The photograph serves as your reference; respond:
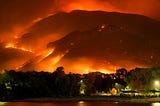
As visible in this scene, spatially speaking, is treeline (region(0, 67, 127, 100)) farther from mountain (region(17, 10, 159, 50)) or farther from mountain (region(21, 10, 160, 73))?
mountain (region(17, 10, 159, 50))

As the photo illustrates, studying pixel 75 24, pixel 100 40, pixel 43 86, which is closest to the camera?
pixel 43 86

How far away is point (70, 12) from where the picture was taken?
6777 inches

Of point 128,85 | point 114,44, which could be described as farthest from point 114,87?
point 114,44

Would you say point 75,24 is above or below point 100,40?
above

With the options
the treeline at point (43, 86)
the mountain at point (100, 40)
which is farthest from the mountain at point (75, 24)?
the treeline at point (43, 86)

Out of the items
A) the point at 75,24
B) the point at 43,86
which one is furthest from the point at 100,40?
the point at 43,86

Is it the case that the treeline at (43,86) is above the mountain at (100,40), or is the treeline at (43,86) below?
below

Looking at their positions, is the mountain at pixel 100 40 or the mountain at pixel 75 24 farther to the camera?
the mountain at pixel 75 24

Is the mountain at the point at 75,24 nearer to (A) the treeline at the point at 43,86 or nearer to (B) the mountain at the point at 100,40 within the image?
(B) the mountain at the point at 100,40

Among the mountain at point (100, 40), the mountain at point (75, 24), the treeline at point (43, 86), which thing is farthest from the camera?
the mountain at point (75, 24)

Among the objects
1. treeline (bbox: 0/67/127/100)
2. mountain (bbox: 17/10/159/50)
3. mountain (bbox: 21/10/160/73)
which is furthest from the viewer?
mountain (bbox: 17/10/159/50)

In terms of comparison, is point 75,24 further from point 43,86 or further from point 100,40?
point 43,86

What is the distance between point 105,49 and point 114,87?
54789mm

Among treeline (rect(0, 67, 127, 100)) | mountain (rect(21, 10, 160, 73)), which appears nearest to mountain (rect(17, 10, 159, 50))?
mountain (rect(21, 10, 160, 73))
